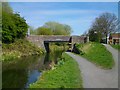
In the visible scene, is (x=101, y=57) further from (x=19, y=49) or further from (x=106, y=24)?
(x=106, y=24)

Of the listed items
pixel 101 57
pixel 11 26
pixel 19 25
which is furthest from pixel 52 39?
pixel 101 57

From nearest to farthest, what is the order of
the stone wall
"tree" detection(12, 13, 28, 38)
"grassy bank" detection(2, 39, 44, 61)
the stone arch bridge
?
"grassy bank" detection(2, 39, 44, 61) < "tree" detection(12, 13, 28, 38) < the stone arch bridge < the stone wall

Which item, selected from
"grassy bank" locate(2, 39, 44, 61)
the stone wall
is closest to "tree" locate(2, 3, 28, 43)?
"grassy bank" locate(2, 39, 44, 61)

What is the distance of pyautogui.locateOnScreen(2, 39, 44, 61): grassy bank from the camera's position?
5036 cm

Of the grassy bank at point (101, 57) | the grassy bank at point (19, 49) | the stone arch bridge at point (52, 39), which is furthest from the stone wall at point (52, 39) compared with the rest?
the grassy bank at point (101, 57)

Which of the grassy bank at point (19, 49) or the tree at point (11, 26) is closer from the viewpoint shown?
the grassy bank at point (19, 49)

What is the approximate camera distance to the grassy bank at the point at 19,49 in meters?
50.4

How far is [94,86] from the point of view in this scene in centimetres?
1558

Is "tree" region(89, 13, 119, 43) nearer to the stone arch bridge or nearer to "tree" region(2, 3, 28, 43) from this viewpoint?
the stone arch bridge

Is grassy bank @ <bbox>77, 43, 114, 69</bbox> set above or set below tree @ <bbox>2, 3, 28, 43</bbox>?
below

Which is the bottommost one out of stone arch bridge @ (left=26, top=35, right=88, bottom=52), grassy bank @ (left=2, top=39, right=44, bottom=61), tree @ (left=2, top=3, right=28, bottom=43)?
grassy bank @ (left=2, top=39, right=44, bottom=61)

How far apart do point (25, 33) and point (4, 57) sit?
57.0 ft

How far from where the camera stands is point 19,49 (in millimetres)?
57875

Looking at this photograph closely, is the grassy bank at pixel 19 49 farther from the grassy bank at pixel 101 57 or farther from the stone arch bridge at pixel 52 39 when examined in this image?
the grassy bank at pixel 101 57
